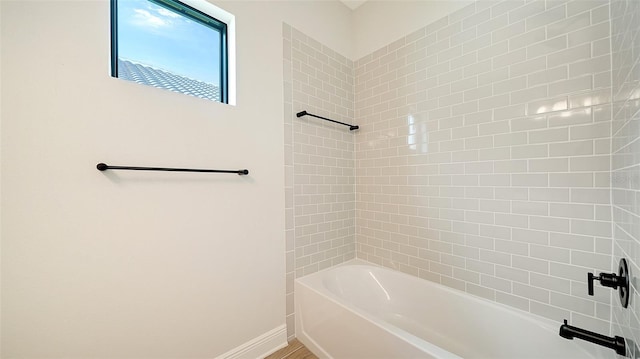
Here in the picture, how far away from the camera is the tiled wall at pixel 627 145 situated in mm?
707

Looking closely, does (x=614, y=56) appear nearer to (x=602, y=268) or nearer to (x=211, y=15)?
(x=602, y=268)

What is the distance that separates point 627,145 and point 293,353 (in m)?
2.06

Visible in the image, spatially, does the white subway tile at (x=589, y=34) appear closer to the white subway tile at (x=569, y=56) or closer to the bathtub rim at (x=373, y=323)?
the white subway tile at (x=569, y=56)

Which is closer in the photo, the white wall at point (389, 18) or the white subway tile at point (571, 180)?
the white subway tile at point (571, 180)

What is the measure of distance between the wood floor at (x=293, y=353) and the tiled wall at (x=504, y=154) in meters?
→ 0.98

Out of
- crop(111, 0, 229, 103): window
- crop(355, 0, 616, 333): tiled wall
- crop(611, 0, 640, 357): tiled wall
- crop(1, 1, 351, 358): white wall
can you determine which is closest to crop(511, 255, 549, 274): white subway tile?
crop(355, 0, 616, 333): tiled wall

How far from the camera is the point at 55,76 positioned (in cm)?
101

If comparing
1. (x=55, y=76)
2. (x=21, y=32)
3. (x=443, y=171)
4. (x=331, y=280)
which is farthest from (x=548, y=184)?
(x=21, y=32)

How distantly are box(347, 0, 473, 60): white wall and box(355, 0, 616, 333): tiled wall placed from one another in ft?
0.27

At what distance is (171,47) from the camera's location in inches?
57.2

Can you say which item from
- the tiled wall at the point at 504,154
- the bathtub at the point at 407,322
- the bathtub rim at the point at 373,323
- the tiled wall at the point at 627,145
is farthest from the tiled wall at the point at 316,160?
the tiled wall at the point at 627,145

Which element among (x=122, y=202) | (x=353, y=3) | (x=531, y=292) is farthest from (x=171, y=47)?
(x=531, y=292)

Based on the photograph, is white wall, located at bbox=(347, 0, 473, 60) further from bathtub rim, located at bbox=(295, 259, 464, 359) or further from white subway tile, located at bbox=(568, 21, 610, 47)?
bathtub rim, located at bbox=(295, 259, 464, 359)

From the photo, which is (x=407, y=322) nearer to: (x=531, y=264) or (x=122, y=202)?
(x=531, y=264)
